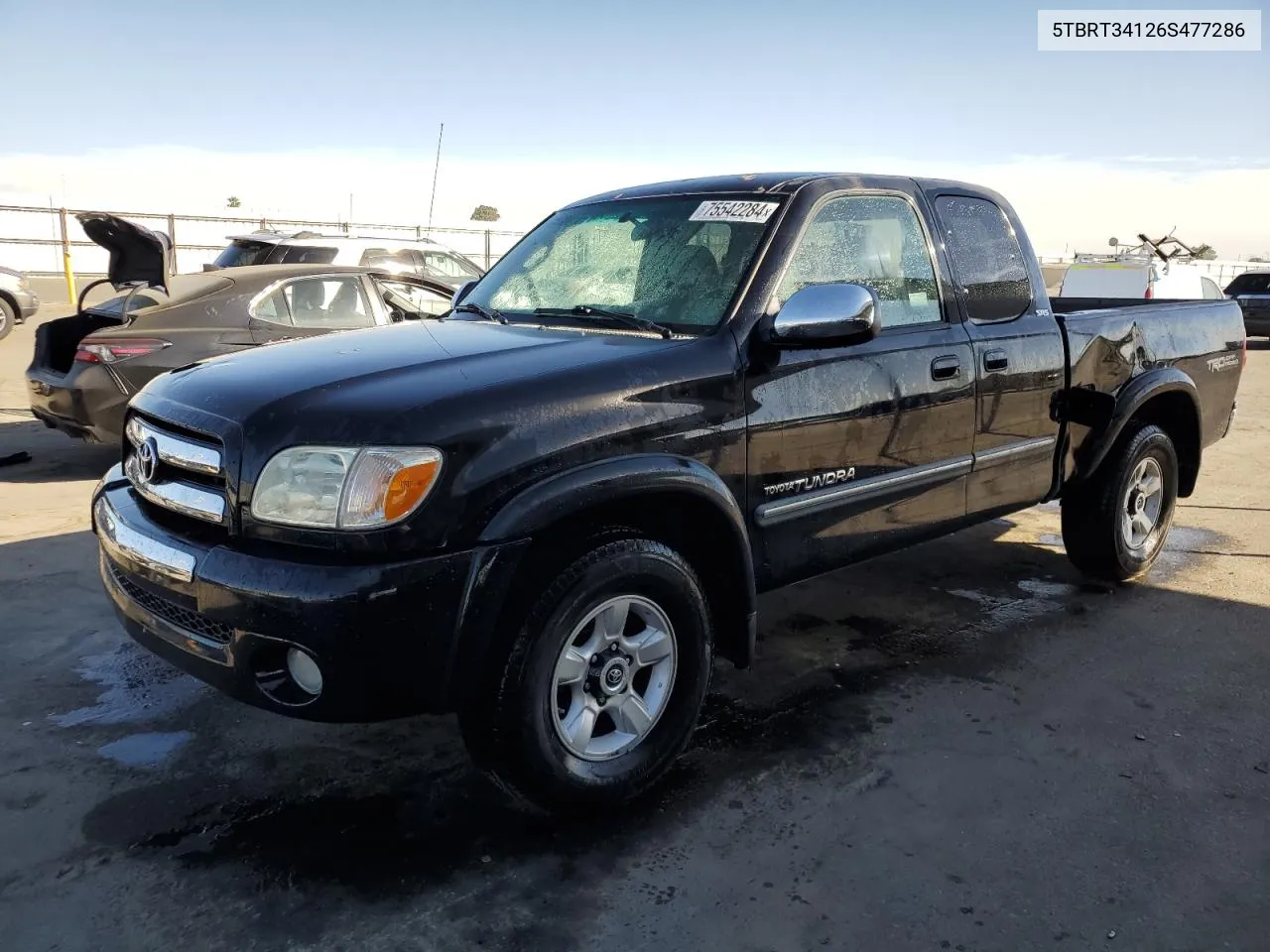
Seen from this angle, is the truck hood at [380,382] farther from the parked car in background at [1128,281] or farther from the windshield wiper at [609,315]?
the parked car in background at [1128,281]

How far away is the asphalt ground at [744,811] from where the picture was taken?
256 centimetres

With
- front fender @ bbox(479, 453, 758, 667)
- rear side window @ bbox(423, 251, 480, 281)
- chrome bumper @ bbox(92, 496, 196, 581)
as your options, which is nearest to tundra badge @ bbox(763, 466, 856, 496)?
front fender @ bbox(479, 453, 758, 667)

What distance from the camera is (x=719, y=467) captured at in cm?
319

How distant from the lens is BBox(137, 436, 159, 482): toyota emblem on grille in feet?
9.96

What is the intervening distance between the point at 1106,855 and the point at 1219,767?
2.68 feet

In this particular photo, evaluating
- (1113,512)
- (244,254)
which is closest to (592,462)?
(1113,512)

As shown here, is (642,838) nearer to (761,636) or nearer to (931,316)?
(761,636)

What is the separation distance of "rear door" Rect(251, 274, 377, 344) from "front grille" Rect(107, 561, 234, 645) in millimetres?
4366

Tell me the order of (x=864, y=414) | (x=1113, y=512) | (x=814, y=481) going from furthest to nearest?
1. (x=1113, y=512)
2. (x=864, y=414)
3. (x=814, y=481)

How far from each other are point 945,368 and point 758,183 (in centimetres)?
102

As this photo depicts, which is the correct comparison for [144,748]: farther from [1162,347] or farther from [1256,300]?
[1256,300]

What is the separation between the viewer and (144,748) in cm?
342

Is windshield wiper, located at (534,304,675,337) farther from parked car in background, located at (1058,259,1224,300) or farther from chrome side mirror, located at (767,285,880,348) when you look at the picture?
parked car in background, located at (1058,259,1224,300)

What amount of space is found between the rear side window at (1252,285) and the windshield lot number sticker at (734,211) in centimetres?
1914
